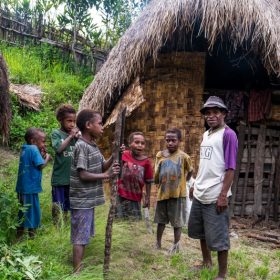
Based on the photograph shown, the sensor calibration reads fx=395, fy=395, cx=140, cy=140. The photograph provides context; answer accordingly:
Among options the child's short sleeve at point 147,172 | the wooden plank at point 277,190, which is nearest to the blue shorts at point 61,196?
the child's short sleeve at point 147,172

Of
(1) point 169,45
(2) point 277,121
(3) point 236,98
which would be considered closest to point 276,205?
(2) point 277,121

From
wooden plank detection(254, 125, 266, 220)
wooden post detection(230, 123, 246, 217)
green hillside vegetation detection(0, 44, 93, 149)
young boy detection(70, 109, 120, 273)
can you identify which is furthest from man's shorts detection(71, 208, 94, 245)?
green hillside vegetation detection(0, 44, 93, 149)

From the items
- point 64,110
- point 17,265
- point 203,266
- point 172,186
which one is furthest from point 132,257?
point 64,110

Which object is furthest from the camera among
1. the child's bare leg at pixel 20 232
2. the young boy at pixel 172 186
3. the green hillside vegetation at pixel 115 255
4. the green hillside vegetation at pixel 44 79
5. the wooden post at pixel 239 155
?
the green hillside vegetation at pixel 44 79

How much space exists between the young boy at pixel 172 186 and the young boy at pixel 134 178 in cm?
26

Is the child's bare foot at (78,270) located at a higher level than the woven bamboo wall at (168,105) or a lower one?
lower

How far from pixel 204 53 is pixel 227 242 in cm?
372

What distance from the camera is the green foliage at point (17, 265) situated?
2.77 m

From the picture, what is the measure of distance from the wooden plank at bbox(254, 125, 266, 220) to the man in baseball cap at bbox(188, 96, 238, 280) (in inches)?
130

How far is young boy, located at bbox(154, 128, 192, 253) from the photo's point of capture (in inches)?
165

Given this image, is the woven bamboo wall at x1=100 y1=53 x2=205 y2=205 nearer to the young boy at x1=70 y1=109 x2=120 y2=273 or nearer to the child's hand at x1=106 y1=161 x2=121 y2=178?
the young boy at x1=70 y1=109 x2=120 y2=273

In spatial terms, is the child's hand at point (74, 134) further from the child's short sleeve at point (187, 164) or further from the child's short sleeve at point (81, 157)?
the child's short sleeve at point (187, 164)

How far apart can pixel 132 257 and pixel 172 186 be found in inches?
33.0

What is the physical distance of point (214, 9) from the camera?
5.42 meters
